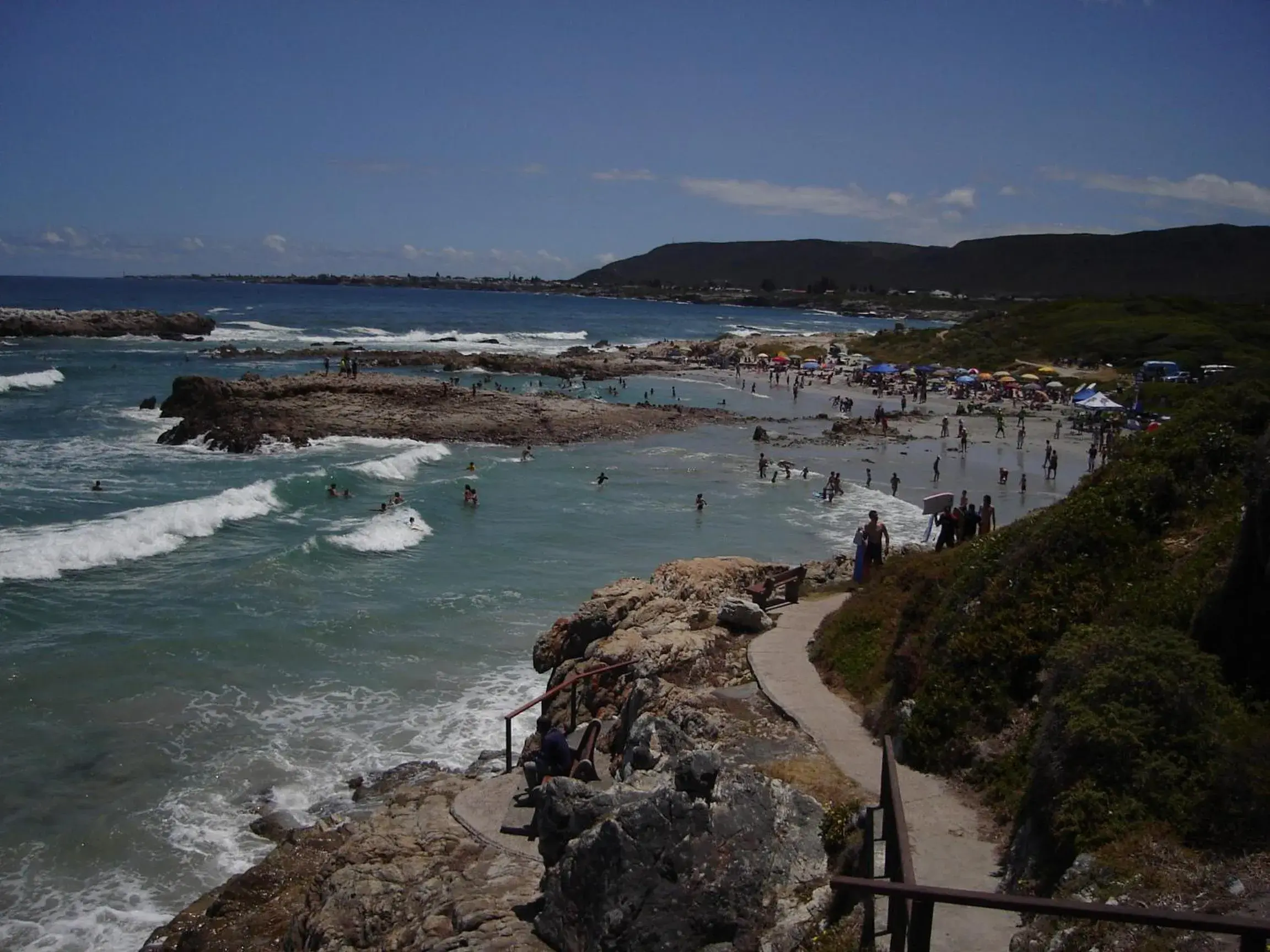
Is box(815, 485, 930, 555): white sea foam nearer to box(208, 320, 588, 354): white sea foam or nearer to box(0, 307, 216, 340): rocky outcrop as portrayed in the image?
box(208, 320, 588, 354): white sea foam

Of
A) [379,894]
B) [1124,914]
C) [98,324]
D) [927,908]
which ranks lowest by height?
[379,894]

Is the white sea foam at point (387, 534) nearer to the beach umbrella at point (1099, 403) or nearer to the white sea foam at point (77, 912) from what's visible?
the white sea foam at point (77, 912)

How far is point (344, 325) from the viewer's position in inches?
4811

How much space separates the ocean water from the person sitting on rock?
4.23m

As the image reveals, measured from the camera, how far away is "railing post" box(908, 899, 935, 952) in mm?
4363

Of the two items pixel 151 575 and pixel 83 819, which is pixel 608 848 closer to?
pixel 83 819

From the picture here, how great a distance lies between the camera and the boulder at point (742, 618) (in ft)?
46.1

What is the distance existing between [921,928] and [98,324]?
10645 centimetres

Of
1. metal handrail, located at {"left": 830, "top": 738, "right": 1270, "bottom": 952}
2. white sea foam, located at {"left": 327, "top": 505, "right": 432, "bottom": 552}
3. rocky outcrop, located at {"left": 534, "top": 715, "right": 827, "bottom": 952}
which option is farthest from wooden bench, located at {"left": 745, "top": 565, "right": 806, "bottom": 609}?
white sea foam, located at {"left": 327, "top": 505, "right": 432, "bottom": 552}

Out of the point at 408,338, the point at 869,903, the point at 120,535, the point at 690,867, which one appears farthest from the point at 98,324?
the point at 869,903

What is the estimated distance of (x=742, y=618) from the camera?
Answer: 14.0 meters

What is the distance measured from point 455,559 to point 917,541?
40.4ft

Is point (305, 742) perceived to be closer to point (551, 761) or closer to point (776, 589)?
point (551, 761)

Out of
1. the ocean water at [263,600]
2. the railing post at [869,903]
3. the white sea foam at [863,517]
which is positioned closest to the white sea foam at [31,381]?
the ocean water at [263,600]
